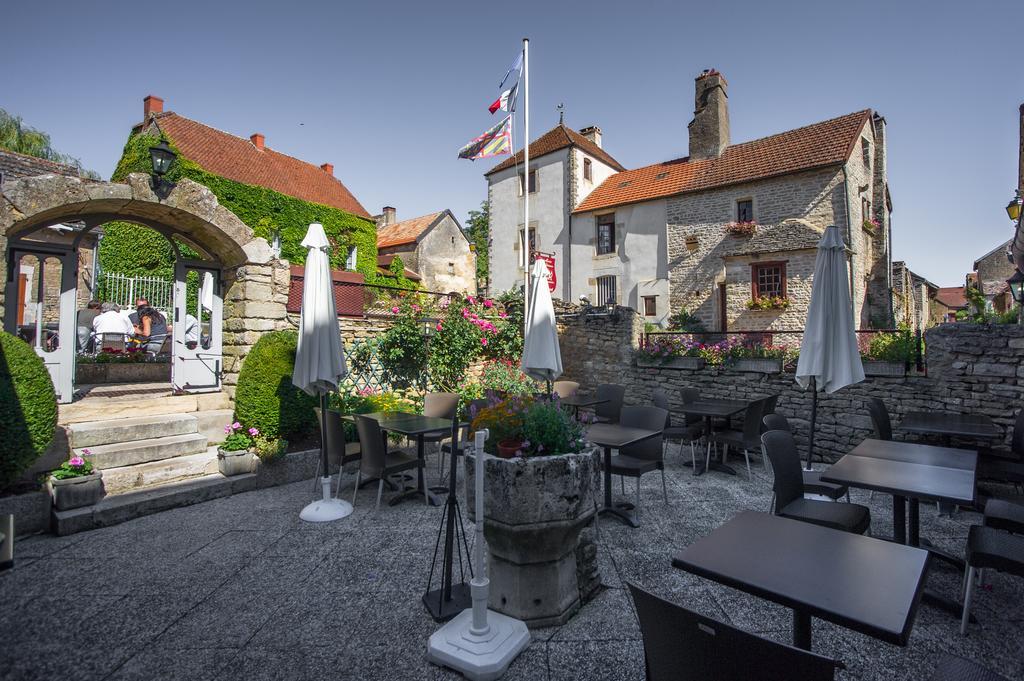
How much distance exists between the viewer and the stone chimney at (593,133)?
70.0 feet

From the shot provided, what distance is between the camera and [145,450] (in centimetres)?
503

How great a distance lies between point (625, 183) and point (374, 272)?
10.7 m

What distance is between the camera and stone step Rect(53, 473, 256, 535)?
13.4 feet

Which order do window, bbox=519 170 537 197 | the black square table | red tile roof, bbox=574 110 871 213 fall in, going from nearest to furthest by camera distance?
the black square table < red tile roof, bbox=574 110 871 213 < window, bbox=519 170 537 197

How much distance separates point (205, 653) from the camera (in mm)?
2520

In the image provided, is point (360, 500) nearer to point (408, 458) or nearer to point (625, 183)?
point (408, 458)

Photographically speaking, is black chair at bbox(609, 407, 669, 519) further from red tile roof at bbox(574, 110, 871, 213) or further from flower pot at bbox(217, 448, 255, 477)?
red tile roof at bbox(574, 110, 871, 213)

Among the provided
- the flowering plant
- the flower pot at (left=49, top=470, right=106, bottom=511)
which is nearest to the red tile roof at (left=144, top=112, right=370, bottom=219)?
the flowering plant

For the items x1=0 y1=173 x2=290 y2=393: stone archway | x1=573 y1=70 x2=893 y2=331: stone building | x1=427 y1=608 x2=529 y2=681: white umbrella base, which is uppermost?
x1=573 y1=70 x2=893 y2=331: stone building

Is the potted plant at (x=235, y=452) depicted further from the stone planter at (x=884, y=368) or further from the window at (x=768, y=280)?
the window at (x=768, y=280)

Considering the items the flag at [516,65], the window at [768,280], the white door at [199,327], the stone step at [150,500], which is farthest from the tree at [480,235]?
the stone step at [150,500]

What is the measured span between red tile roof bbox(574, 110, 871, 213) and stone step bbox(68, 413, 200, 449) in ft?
51.0

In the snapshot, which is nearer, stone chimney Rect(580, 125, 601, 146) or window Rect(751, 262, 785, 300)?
window Rect(751, 262, 785, 300)

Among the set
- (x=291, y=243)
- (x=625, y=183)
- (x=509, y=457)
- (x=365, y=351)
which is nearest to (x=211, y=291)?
(x=365, y=351)
